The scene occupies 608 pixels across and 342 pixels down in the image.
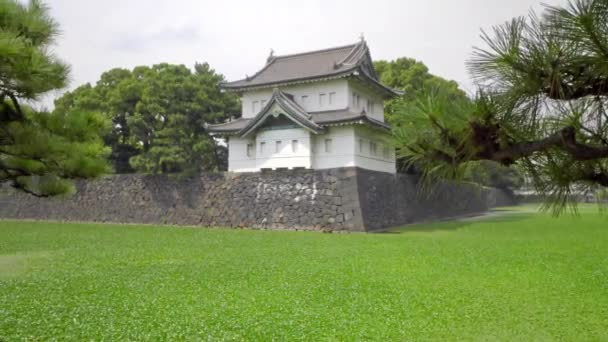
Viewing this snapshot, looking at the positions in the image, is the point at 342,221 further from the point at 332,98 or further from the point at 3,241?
the point at 3,241

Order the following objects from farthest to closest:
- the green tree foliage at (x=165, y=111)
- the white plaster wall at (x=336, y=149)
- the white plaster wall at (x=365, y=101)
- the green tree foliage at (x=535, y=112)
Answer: the green tree foliage at (x=165, y=111), the white plaster wall at (x=365, y=101), the white plaster wall at (x=336, y=149), the green tree foliage at (x=535, y=112)

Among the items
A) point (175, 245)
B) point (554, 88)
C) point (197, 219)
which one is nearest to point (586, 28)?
point (554, 88)

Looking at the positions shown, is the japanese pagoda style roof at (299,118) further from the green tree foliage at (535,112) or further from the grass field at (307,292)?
the green tree foliage at (535,112)

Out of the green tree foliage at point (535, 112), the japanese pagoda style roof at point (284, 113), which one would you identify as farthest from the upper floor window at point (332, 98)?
the green tree foliage at point (535, 112)

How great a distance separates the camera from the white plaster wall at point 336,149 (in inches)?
632

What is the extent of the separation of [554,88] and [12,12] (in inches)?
191

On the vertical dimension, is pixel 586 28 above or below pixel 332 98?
below

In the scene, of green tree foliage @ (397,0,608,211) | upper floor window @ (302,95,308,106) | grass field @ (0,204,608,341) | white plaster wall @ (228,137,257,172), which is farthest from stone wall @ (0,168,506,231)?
green tree foliage @ (397,0,608,211)

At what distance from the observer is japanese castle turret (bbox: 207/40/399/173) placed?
1622cm

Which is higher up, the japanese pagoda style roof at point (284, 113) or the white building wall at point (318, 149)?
the japanese pagoda style roof at point (284, 113)

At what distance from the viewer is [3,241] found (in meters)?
12.1

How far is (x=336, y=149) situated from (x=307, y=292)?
35.7 feet

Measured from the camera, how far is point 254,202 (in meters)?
17.3

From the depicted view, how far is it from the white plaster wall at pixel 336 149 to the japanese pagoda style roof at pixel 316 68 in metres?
2.16
